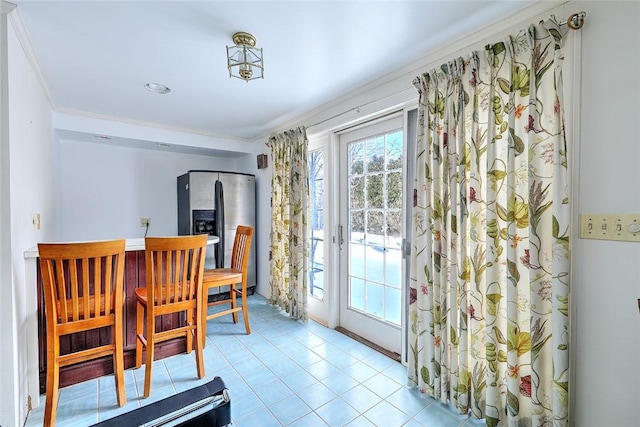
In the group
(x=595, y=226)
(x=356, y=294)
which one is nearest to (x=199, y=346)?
(x=356, y=294)

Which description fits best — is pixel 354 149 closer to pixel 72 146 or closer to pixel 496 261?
pixel 496 261

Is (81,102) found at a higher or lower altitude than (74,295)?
higher

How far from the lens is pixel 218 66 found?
80.5 inches

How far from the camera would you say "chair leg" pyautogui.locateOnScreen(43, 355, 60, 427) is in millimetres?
1590

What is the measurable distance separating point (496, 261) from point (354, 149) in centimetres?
161

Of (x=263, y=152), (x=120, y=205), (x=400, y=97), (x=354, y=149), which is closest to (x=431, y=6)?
(x=400, y=97)

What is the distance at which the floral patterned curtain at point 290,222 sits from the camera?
303 centimetres

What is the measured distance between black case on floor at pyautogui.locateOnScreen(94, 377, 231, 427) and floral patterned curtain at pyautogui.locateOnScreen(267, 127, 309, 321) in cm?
191

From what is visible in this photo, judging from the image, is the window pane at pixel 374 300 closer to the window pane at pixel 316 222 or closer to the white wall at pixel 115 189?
the window pane at pixel 316 222

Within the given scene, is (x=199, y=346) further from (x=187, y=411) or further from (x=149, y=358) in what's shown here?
(x=187, y=411)

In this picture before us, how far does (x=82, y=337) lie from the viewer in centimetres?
206

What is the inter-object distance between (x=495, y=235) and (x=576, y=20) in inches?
41.5

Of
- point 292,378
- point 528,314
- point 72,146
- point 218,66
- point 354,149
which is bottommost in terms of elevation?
point 292,378

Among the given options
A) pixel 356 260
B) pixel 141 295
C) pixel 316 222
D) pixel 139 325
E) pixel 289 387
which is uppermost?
pixel 316 222
